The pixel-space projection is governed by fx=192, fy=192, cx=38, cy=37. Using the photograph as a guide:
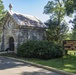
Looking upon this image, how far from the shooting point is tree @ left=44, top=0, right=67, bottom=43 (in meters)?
29.3

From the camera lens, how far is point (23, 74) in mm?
12734

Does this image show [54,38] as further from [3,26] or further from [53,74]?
[53,74]

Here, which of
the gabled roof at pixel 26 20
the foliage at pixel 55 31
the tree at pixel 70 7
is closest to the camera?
the tree at pixel 70 7

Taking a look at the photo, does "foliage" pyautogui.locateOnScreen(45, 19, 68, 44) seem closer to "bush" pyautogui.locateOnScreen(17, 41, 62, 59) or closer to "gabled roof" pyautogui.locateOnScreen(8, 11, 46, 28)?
"gabled roof" pyautogui.locateOnScreen(8, 11, 46, 28)

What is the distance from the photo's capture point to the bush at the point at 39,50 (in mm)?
20969

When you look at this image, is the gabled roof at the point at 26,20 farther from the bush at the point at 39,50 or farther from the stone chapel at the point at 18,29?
the bush at the point at 39,50

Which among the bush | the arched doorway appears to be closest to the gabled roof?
the arched doorway

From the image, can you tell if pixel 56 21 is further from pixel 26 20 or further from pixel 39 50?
pixel 39 50

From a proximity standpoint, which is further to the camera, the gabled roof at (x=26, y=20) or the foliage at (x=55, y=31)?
the foliage at (x=55, y=31)

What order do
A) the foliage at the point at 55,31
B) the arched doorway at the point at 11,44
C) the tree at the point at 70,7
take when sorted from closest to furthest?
the tree at the point at 70,7 < the arched doorway at the point at 11,44 < the foliage at the point at 55,31

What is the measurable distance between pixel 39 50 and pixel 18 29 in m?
5.94

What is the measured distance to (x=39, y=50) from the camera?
833 inches

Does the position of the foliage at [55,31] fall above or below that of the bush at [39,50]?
above

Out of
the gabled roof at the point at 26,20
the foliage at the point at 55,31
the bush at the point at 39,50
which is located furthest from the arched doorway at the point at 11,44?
the bush at the point at 39,50
